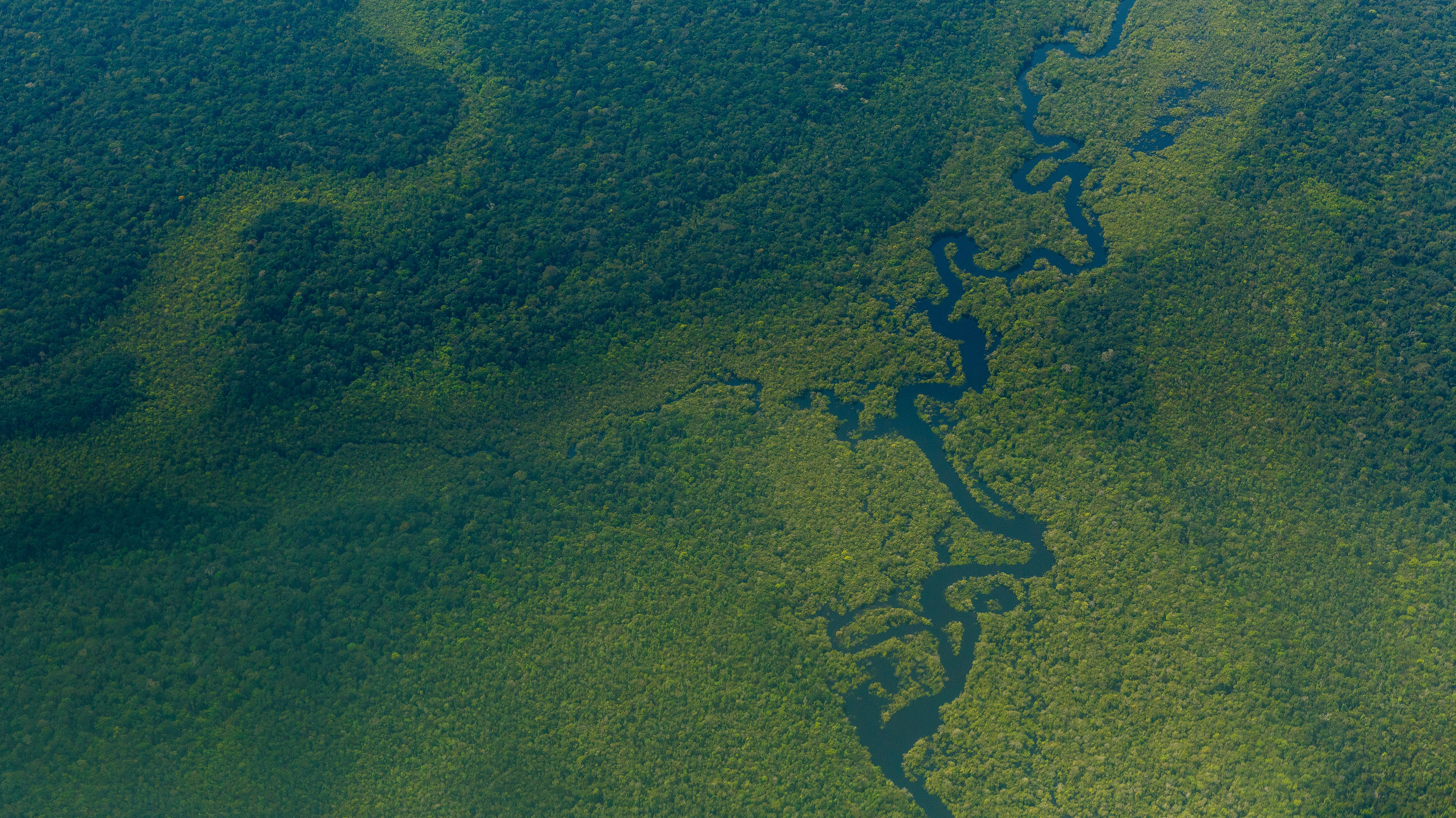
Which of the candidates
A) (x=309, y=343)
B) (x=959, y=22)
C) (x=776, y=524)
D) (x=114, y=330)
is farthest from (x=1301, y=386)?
(x=114, y=330)

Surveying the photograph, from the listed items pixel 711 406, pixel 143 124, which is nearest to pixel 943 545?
pixel 711 406

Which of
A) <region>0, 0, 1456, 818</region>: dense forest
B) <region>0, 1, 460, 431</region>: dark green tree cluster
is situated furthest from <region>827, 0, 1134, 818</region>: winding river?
<region>0, 1, 460, 431</region>: dark green tree cluster

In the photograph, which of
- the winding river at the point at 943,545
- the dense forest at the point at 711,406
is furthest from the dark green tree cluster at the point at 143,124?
the winding river at the point at 943,545

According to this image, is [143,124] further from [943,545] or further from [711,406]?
[943,545]

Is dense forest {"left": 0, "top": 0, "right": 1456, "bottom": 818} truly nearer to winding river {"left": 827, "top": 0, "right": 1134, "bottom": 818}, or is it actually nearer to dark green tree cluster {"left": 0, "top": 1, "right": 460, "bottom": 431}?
dark green tree cluster {"left": 0, "top": 1, "right": 460, "bottom": 431}

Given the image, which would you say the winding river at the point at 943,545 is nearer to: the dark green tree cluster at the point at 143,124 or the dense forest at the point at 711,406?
the dense forest at the point at 711,406
